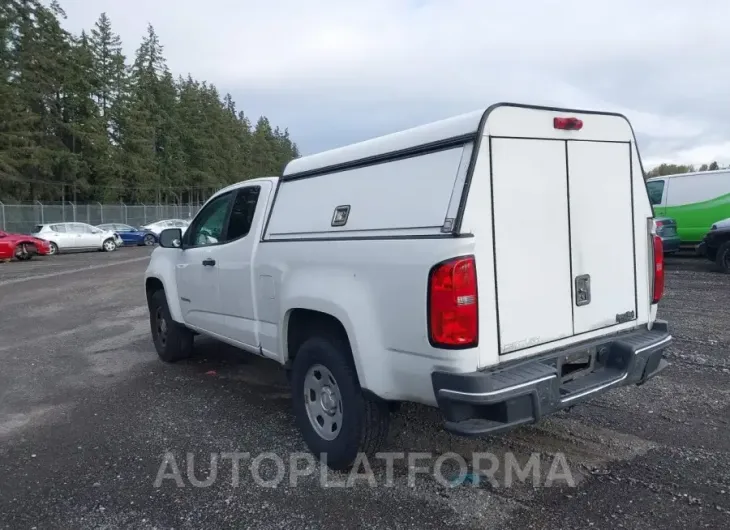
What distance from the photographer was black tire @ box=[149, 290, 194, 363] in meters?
6.54

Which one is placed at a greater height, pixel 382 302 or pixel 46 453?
pixel 382 302

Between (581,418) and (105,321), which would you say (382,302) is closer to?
(581,418)

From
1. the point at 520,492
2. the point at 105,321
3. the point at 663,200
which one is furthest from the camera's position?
the point at 663,200

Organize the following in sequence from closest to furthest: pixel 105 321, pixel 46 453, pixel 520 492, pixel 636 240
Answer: pixel 520 492
pixel 636 240
pixel 46 453
pixel 105 321

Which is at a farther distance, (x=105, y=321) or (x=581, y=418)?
(x=105, y=321)

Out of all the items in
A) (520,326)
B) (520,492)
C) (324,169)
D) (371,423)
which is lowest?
(520,492)

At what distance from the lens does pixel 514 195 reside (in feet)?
10.9

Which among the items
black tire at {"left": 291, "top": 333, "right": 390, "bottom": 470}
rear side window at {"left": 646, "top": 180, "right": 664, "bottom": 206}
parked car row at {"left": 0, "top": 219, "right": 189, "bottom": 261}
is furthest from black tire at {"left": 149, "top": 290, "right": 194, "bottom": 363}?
parked car row at {"left": 0, "top": 219, "right": 189, "bottom": 261}

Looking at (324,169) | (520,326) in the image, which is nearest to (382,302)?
(520,326)

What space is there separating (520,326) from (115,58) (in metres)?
52.3

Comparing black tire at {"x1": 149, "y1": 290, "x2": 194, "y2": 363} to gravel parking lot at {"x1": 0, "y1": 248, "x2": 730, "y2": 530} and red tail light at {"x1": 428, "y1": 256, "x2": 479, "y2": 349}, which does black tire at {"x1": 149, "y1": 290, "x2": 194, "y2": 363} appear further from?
red tail light at {"x1": 428, "y1": 256, "x2": 479, "y2": 349}

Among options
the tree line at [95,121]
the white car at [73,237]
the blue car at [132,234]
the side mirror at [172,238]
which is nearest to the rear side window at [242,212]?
the side mirror at [172,238]

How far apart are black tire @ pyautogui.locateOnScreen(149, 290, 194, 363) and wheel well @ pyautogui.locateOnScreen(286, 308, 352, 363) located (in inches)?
97.6

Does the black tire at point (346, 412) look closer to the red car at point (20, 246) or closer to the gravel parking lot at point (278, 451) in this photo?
the gravel parking lot at point (278, 451)
